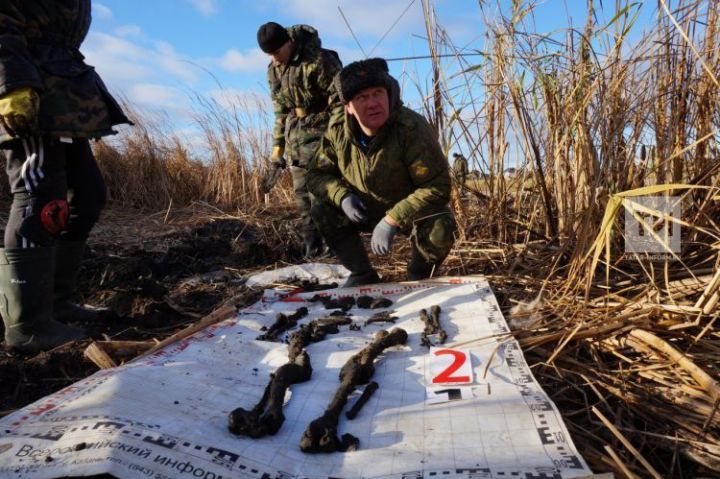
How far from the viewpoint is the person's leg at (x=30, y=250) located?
76.0 inches

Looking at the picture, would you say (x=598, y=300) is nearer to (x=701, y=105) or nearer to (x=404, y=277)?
(x=701, y=105)

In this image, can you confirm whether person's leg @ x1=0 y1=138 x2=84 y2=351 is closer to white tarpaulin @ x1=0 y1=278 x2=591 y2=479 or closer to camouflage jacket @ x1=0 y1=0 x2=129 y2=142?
camouflage jacket @ x1=0 y1=0 x2=129 y2=142

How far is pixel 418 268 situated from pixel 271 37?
2104 mm

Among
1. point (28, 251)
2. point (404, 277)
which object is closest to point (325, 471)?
point (28, 251)

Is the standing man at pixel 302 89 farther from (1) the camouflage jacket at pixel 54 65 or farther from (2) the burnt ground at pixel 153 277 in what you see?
(1) the camouflage jacket at pixel 54 65

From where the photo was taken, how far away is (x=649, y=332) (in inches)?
59.8

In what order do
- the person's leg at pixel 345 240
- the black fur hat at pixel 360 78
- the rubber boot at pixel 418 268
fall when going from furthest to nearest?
the person's leg at pixel 345 240, the rubber boot at pixel 418 268, the black fur hat at pixel 360 78

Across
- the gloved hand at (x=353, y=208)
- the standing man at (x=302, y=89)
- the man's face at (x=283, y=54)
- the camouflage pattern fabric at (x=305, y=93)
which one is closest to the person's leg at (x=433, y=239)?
the gloved hand at (x=353, y=208)

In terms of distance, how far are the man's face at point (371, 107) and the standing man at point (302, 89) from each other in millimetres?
1231

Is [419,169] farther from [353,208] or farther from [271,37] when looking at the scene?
[271,37]

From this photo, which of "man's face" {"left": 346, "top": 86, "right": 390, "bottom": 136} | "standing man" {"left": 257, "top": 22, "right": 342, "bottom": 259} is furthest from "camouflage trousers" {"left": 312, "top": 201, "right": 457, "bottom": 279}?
"standing man" {"left": 257, "top": 22, "right": 342, "bottom": 259}

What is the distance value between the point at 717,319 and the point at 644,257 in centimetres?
53

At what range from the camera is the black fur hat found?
7.23 feet

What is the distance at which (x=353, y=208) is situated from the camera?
7.91 ft
